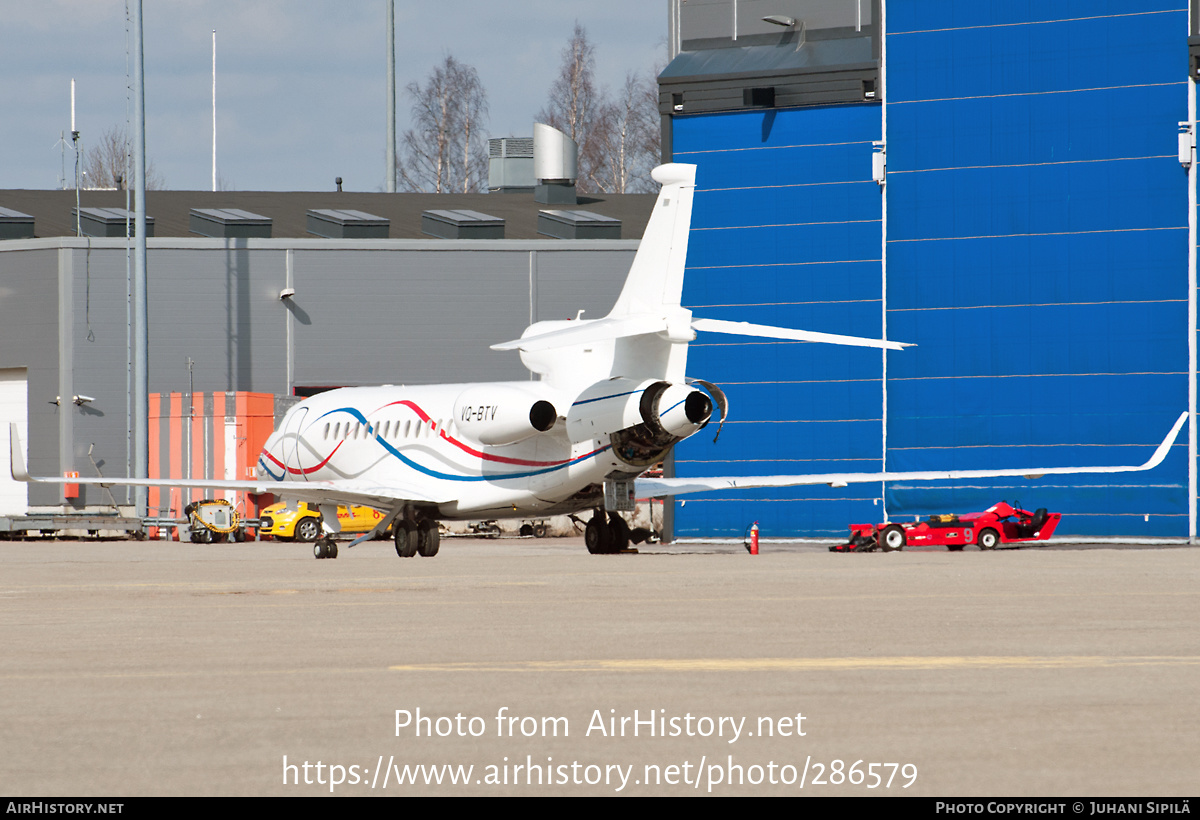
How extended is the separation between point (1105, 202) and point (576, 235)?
1225 inches

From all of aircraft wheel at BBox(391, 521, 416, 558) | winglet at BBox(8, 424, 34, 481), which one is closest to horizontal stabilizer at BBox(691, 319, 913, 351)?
aircraft wheel at BBox(391, 521, 416, 558)

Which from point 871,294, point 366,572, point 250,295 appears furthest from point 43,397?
point 366,572

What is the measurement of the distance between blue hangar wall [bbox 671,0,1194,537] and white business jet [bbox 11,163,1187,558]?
5.97 metres

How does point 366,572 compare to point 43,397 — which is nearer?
point 366,572

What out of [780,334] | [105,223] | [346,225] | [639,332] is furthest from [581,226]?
[780,334]

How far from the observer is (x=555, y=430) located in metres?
33.4

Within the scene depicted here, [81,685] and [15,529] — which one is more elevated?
[81,685]

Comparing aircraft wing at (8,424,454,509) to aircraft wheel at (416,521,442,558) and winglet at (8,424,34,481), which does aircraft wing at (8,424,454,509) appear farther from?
aircraft wheel at (416,521,442,558)

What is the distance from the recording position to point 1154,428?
4059 centimetres

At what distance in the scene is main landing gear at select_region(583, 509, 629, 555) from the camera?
36781 mm

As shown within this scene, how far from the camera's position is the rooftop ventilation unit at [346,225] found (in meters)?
67.2

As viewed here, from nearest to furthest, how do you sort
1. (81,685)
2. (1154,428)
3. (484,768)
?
(484,768), (81,685), (1154,428)

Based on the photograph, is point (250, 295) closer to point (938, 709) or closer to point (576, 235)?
point (576, 235)

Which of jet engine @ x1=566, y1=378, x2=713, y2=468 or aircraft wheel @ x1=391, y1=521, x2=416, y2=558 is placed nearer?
jet engine @ x1=566, y1=378, x2=713, y2=468
